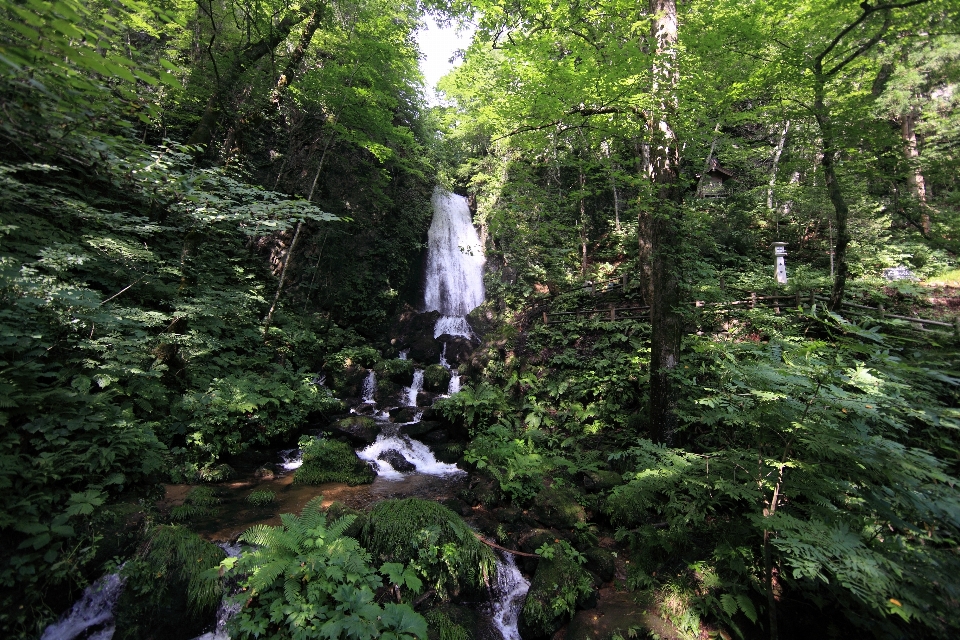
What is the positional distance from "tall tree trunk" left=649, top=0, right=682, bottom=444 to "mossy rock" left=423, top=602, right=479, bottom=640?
3.74 m

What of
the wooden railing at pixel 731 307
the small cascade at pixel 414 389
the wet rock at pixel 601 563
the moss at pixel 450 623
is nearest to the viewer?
the moss at pixel 450 623

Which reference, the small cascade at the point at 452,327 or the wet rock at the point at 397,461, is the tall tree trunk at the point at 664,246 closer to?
the wet rock at the point at 397,461

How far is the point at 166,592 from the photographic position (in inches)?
156

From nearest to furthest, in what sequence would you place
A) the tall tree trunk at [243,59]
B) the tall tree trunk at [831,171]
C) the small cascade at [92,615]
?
the small cascade at [92,615] < the tall tree trunk at [831,171] < the tall tree trunk at [243,59]

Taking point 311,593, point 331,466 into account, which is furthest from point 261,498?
point 311,593

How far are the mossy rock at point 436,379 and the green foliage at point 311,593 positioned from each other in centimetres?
905

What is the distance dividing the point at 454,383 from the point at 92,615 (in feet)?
33.3

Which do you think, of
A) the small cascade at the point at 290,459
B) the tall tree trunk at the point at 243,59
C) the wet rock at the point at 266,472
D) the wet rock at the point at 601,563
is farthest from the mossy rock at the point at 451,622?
the tall tree trunk at the point at 243,59

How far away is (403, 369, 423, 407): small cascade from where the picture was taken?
12.7 m

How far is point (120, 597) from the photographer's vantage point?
387 centimetres

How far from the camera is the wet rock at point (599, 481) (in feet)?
20.8

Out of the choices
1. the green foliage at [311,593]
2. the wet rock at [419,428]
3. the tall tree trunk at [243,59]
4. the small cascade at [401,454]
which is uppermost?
the tall tree trunk at [243,59]

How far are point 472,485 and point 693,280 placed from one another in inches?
255

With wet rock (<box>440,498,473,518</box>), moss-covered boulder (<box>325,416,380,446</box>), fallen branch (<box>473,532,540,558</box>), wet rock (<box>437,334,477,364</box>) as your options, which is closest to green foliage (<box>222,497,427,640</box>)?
fallen branch (<box>473,532,540,558</box>)
